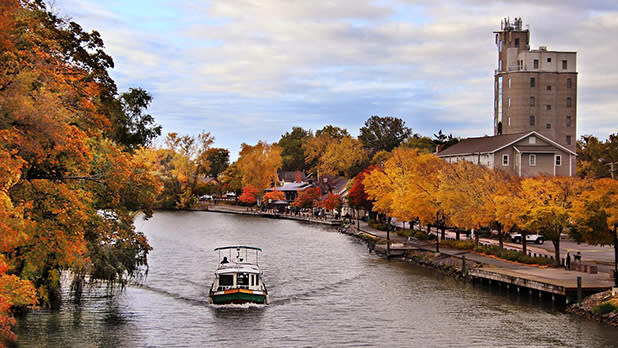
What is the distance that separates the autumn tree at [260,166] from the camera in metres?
163

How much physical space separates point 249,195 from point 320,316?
405 ft

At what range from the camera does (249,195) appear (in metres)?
163

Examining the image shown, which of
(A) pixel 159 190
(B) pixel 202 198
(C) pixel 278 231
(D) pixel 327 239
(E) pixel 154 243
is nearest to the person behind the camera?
(A) pixel 159 190

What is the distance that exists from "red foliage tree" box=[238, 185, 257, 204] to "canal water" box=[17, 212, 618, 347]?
99.0m

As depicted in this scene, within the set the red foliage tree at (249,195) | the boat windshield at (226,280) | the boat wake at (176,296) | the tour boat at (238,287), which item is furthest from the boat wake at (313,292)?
the red foliage tree at (249,195)

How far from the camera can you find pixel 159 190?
38.2 m

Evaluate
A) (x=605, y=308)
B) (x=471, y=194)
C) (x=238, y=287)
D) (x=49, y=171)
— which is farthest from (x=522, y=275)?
(x=49, y=171)

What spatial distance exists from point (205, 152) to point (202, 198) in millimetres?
26277

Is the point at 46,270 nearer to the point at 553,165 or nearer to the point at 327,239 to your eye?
the point at 327,239

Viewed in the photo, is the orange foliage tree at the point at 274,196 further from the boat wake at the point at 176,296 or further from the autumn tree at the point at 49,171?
the autumn tree at the point at 49,171

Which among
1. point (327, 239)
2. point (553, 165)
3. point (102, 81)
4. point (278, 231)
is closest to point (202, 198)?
point (278, 231)

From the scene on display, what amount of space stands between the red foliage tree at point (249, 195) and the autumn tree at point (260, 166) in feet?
3.44

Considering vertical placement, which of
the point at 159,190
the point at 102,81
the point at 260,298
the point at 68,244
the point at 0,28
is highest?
the point at 102,81

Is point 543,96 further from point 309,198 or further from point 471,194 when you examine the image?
point 471,194
